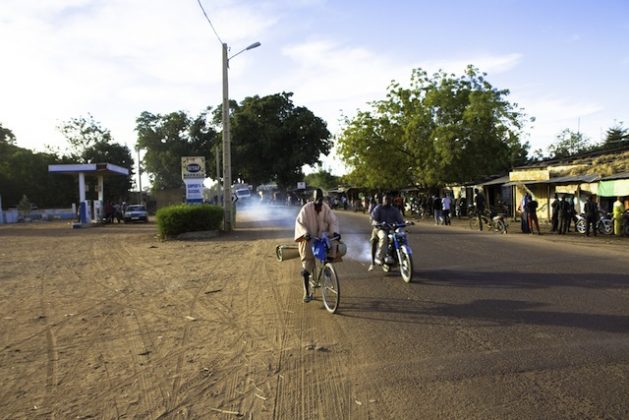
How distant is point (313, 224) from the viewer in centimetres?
750

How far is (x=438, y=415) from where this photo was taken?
3.74m

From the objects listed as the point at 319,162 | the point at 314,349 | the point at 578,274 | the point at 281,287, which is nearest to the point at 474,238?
the point at 578,274

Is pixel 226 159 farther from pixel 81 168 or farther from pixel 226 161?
pixel 81 168

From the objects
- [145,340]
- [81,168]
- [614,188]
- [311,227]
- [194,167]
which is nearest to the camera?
[145,340]

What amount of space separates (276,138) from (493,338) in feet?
171

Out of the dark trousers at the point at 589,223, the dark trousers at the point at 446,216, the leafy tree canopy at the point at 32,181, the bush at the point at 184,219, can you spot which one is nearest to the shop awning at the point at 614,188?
the dark trousers at the point at 589,223

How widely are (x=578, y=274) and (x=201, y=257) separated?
9.13 metres

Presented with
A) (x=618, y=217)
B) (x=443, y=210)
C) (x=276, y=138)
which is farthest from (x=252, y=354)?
(x=276, y=138)

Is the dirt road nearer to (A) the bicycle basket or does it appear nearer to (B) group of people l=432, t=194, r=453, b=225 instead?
(A) the bicycle basket

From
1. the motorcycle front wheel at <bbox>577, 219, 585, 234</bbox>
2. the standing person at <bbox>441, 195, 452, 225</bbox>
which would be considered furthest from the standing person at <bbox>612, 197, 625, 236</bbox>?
the standing person at <bbox>441, 195, 452, 225</bbox>

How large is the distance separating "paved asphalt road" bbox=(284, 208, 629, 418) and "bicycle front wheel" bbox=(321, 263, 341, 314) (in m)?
0.16

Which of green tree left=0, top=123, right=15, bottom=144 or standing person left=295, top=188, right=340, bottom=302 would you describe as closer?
standing person left=295, top=188, right=340, bottom=302

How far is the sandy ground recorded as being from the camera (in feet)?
13.8

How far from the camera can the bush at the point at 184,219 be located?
20.0 meters
